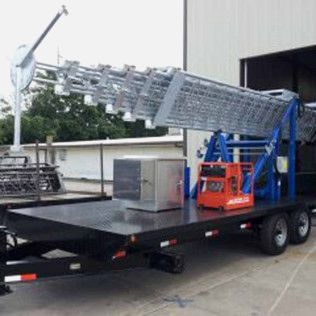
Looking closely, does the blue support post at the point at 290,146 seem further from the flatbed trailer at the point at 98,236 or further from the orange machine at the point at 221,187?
the flatbed trailer at the point at 98,236

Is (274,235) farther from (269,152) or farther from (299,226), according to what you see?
(269,152)

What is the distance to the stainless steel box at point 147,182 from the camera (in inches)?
288

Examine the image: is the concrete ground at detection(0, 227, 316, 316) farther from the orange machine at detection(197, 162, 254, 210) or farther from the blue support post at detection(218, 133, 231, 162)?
the blue support post at detection(218, 133, 231, 162)

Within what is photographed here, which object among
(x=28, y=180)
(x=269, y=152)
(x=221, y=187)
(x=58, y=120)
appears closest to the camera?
(x=221, y=187)

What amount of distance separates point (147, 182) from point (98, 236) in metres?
1.84

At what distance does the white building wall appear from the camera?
1261 cm

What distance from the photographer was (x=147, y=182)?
734 centimetres

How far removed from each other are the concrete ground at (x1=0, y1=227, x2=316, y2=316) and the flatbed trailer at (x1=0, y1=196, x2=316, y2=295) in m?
0.44

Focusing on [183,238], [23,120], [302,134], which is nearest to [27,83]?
[183,238]

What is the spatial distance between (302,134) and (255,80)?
13.5 feet

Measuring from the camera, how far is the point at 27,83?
641cm

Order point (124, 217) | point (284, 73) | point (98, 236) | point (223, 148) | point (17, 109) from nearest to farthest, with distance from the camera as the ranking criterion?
point (98, 236) < point (124, 217) < point (17, 109) < point (223, 148) < point (284, 73)

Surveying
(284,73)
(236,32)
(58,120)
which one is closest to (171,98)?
(236,32)

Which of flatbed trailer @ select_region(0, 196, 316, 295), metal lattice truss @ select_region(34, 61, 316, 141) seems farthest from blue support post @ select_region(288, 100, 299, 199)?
flatbed trailer @ select_region(0, 196, 316, 295)
